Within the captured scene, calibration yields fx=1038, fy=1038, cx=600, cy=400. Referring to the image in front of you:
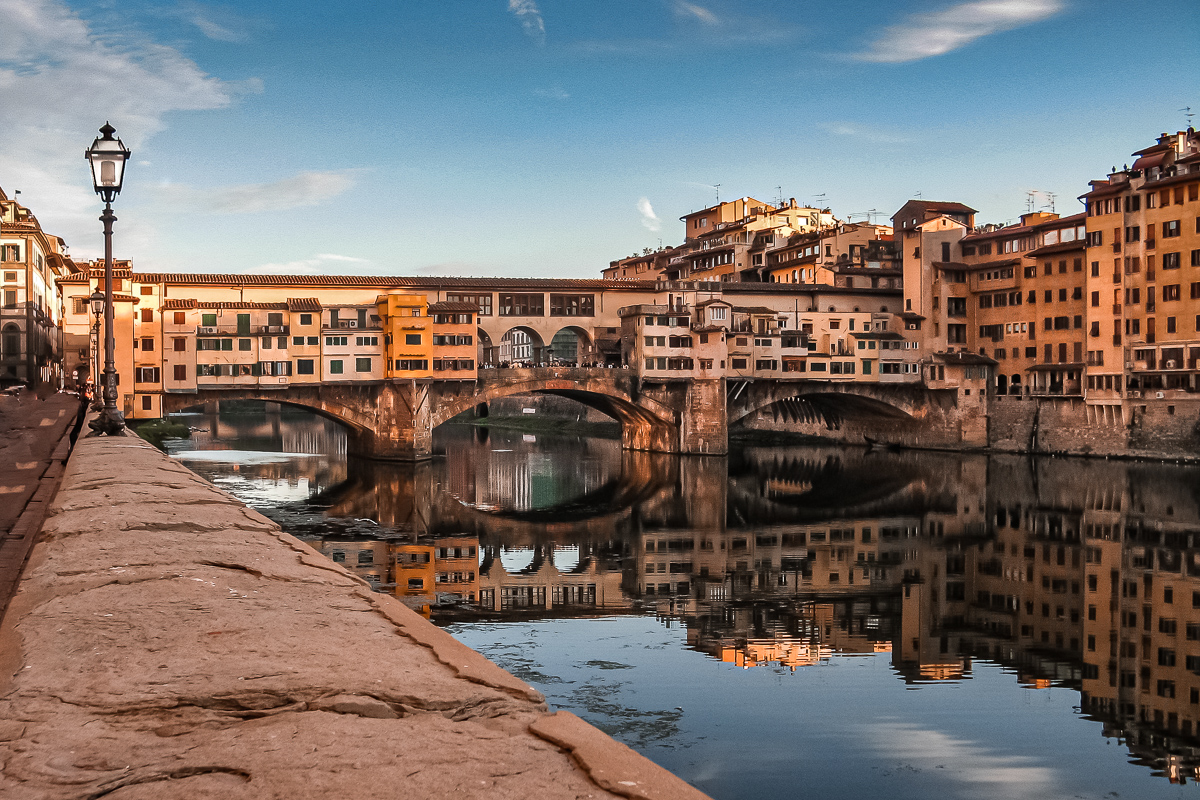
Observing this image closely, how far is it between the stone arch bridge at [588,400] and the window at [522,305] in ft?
17.2

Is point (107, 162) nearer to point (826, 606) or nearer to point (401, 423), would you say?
point (826, 606)

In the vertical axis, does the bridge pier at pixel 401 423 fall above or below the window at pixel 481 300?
below

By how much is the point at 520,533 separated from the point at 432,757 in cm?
3022

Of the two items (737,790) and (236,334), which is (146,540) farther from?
(236,334)

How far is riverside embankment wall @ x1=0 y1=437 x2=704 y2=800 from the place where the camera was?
10.1 ft

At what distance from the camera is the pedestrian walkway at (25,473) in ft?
21.4

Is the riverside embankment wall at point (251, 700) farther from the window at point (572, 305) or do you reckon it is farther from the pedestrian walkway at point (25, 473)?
the window at point (572, 305)

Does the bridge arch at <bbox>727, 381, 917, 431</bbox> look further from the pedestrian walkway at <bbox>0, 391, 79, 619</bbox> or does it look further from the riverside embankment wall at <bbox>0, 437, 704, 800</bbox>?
the riverside embankment wall at <bbox>0, 437, 704, 800</bbox>

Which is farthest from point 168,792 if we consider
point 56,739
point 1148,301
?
point 1148,301

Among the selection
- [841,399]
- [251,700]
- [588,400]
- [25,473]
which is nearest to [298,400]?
[588,400]

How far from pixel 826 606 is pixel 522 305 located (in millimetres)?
39780

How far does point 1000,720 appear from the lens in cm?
1480

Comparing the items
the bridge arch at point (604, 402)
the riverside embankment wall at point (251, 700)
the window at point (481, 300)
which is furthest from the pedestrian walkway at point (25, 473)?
the window at point (481, 300)

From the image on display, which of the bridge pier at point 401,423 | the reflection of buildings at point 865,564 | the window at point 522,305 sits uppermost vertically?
the window at point 522,305
